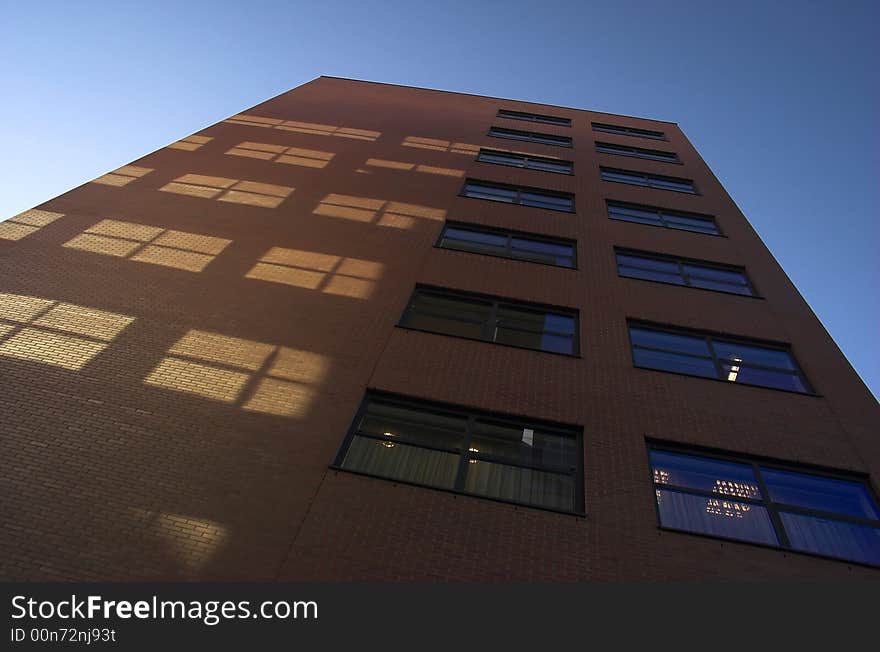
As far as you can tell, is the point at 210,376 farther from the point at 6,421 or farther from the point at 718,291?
the point at 718,291

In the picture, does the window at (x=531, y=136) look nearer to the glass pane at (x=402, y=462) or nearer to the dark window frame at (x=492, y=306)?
the dark window frame at (x=492, y=306)

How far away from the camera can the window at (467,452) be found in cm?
863

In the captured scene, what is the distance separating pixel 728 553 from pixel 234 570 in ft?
23.0

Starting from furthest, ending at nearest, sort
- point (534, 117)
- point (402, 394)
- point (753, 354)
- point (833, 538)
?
point (534, 117) < point (753, 354) < point (402, 394) < point (833, 538)

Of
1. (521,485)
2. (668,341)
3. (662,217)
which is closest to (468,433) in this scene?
(521,485)

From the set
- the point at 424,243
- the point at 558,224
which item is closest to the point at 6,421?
the point at 424,243

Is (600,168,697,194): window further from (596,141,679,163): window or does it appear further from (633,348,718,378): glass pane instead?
(633,348,718,378): glass pane

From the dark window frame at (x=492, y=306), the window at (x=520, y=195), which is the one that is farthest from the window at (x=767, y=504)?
the window at (x=520, y=195)

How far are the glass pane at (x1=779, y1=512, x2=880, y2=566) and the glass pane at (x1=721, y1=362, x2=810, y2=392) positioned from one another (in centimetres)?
322

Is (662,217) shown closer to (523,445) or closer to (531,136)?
(531,136)

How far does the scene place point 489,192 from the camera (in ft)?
57.7

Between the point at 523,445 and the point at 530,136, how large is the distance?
17.5 metres

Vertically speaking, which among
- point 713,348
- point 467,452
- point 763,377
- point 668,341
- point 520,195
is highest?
point 520,195

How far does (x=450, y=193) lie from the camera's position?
1683 centimetres
